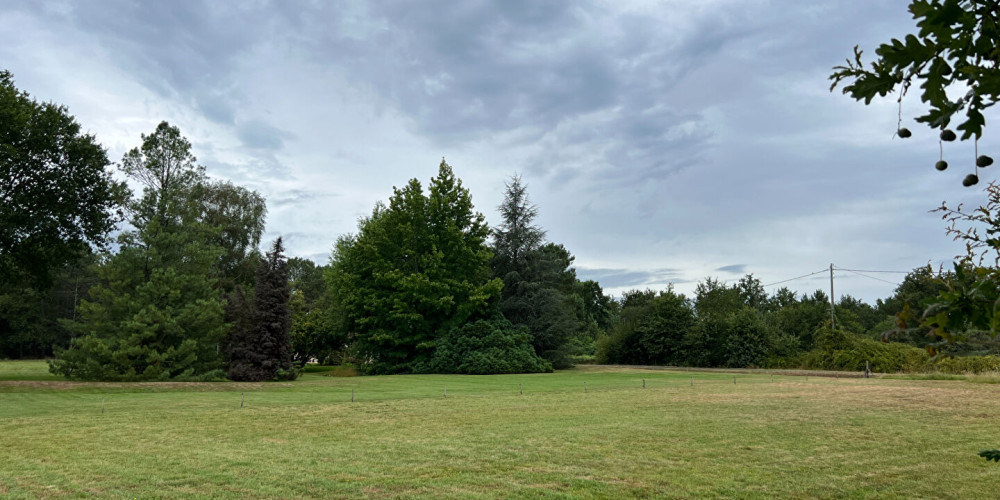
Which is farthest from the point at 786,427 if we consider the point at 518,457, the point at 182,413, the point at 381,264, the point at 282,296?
the point at 381,264

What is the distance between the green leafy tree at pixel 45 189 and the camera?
29359mm

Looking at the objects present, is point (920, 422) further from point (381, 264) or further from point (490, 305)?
point (381, 264)

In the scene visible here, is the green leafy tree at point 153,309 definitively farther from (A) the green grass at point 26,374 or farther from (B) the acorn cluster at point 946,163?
(B) the acorn cluster at point 946,163

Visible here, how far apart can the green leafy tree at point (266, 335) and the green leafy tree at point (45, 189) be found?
8856 mm

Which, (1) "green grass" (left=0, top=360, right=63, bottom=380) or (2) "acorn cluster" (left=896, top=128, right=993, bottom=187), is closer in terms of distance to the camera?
(2) "acorn cluster" (left=896, top=128, right=993, bottom=187)

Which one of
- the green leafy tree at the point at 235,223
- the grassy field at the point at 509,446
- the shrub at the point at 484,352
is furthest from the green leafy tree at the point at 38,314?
the grassy field at the point at 509,446

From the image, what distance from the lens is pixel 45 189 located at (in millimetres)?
31312

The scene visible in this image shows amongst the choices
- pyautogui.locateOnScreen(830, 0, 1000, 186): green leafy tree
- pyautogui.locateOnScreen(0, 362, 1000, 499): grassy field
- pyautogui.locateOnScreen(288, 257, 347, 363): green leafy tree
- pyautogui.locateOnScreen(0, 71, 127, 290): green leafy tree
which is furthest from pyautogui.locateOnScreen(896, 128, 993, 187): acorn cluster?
pyautogui.locateOnScreen(288, 257, 347, 363): green leafy tree

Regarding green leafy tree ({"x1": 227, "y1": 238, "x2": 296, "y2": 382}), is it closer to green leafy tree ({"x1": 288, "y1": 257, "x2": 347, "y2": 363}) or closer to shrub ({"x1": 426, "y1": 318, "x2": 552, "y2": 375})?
shrub ({"x1": 426, "y1": 318, "x2": 552, "y2": 375})

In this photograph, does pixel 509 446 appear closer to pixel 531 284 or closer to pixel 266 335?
pixel 266 335

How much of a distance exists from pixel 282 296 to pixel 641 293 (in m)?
51.5

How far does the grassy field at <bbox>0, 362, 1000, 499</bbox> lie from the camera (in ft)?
29.5

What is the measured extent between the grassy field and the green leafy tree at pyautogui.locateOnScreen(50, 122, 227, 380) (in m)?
9.33

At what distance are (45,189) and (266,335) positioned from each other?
1342 cm
